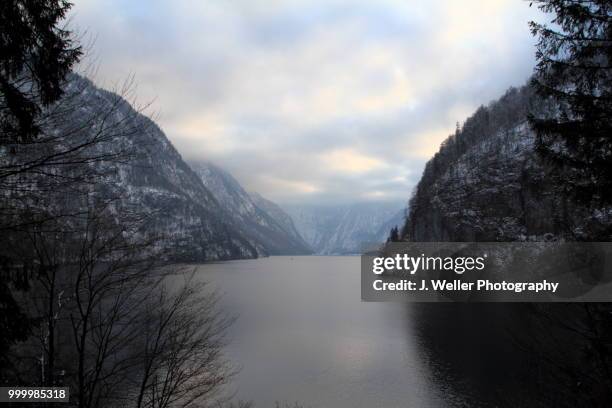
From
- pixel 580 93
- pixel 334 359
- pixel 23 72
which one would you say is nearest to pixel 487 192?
pixel 334 359

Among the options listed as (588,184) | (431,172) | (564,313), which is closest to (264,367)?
(564,313)

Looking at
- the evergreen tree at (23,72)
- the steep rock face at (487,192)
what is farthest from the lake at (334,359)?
the steep rock face at (487,192)

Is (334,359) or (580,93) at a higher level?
(580,93)

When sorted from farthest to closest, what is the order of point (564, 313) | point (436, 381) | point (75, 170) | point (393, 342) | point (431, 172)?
point (431, 172) → point (393, 342) → point (436, 381) → point (564, 313) → point (75, 170)

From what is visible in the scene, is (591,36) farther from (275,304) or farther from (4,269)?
(275,304)

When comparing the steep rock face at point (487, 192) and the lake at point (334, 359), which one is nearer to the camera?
the lake at point (334, 359)

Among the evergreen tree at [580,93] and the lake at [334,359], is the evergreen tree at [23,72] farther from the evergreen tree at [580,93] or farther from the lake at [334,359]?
the lake at [334,359]

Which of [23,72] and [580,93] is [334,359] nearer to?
[580,93]
